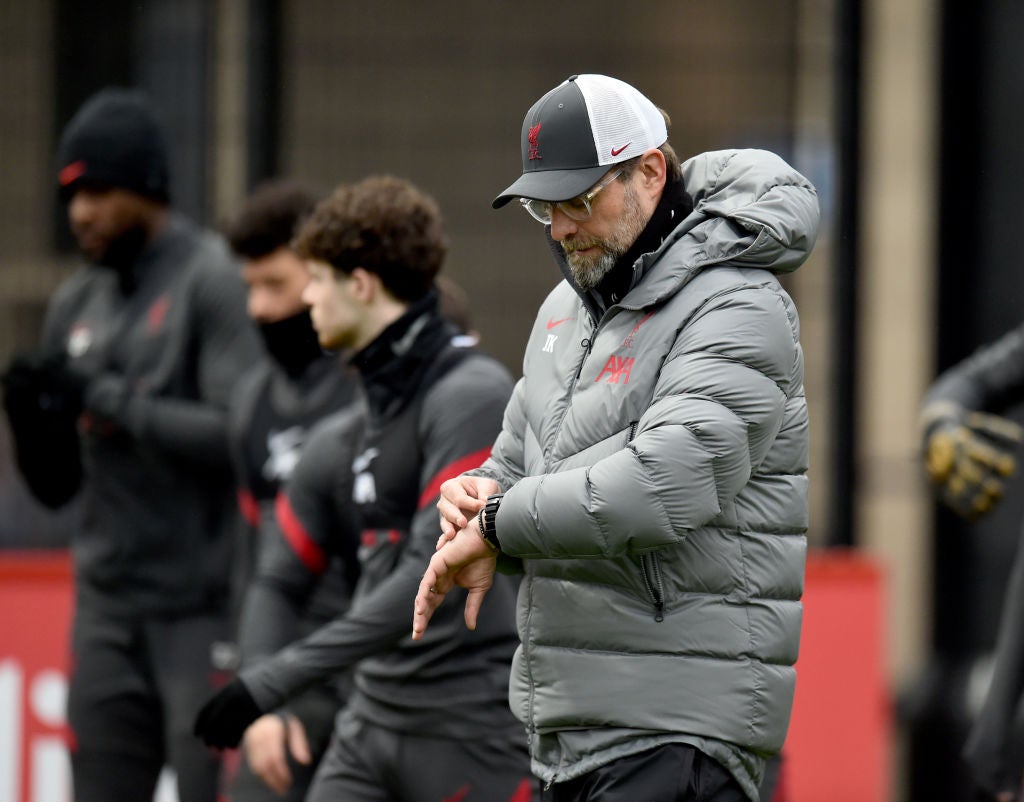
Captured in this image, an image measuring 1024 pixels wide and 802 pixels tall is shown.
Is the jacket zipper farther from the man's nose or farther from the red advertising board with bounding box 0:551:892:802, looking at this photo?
the red advertising board with bounding box 0:551:892:802

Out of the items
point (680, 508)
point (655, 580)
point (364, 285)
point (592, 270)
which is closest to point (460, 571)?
point (655, 580)

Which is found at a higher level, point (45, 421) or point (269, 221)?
point (269, 221)

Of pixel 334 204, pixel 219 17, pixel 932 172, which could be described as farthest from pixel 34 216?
pixel 334 204

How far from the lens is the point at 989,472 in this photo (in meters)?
4.69

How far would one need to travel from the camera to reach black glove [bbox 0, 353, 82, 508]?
539 centimetres

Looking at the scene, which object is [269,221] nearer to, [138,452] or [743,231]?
[138,452]

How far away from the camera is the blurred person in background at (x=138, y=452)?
17.4ft

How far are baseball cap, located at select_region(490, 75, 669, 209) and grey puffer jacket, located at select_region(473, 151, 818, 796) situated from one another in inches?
7.4

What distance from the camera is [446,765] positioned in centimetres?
400

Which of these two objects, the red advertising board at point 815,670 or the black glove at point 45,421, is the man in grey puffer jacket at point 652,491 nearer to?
the black glove at point 45,421

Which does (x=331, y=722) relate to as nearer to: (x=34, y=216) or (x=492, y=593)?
(x=492, y=593)

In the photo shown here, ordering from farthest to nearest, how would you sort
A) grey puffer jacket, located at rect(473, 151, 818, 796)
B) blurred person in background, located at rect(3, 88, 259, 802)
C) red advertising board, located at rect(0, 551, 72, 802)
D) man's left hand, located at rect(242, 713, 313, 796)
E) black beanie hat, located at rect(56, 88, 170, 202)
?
1. red advertising board, located at rect(0, 551, 72, 802)
2. black beanie hat, located at rect(56, 88, 170, 202)
3. blurred person in background, located at rect(3, 88, 259, 802)
4. man's left hand, located at rect(242, 713, 313, 796)
5. grey puffer jacket, located at rect(473, 151, 818, 796)

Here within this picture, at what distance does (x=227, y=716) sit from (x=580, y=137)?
1.54 metres

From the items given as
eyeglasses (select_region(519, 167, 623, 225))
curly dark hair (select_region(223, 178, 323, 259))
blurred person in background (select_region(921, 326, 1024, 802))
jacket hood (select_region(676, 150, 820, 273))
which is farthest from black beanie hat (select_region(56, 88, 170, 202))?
jacket hood (select_region(676, 150, 820, 273))
